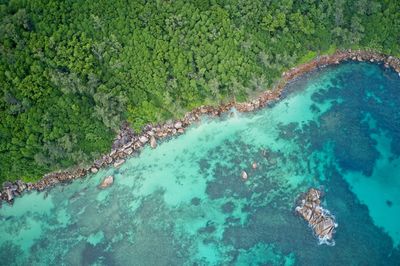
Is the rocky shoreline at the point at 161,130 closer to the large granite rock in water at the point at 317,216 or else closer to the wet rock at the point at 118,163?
the wet rock at the point at 118,163

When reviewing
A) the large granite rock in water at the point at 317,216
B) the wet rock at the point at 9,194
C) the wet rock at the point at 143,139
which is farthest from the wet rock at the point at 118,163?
the large granite rock in water at the point at 317,216

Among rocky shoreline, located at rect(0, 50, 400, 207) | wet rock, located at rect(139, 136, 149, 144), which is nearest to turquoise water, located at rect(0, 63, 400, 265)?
rocky shoreline, located at rect(0, 50, 400, 207)

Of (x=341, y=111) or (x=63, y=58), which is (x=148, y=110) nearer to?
(x=63, y=58)

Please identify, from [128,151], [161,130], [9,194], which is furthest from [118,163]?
[9,194]

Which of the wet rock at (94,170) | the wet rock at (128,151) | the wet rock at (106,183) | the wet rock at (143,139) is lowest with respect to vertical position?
the wet rock at (106,183)

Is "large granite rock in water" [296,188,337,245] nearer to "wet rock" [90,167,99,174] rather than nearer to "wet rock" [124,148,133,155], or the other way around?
"wet rock" [124,148,133,155]

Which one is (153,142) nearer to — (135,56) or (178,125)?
(178,125)

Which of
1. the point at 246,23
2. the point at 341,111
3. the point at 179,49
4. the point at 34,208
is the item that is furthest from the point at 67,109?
the point at 341,111
